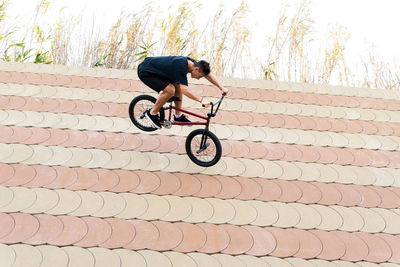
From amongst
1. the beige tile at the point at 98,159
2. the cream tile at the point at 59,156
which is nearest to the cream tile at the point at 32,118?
the cream tile at the point at 59,156

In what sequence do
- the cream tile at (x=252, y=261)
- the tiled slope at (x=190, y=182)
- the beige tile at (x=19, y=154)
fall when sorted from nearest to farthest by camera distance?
the cream tile at (x=252, y=261) < the tiled slope at (x=190, y=182) < the beige tile at (x=19, y=154)

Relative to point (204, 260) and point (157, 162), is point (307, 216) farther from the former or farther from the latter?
point (157, 162)

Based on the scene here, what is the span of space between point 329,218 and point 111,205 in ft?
6.86

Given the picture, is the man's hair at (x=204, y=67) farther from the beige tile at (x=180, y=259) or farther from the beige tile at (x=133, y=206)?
the beige tile at (x=180, y=259)

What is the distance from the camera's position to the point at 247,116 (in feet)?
21.6

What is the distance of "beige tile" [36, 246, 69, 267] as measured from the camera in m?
3.80

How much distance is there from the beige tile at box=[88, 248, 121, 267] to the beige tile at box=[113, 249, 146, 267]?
0.03 metres

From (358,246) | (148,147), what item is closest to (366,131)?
(358,246)

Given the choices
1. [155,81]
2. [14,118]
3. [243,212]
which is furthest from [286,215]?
[14,118]

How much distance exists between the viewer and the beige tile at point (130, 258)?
3873 millimetres

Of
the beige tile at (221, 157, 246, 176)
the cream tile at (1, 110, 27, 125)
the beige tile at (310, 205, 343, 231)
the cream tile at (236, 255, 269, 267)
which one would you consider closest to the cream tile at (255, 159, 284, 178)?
the beige tile at (221, 157, 246, 176)

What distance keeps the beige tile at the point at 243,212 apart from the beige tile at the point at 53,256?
150cm

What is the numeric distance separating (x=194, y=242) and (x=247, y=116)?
2767 mm

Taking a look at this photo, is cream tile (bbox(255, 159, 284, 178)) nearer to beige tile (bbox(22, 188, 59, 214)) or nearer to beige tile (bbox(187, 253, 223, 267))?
beige tile (bbox(187, 253, 223, 267))
